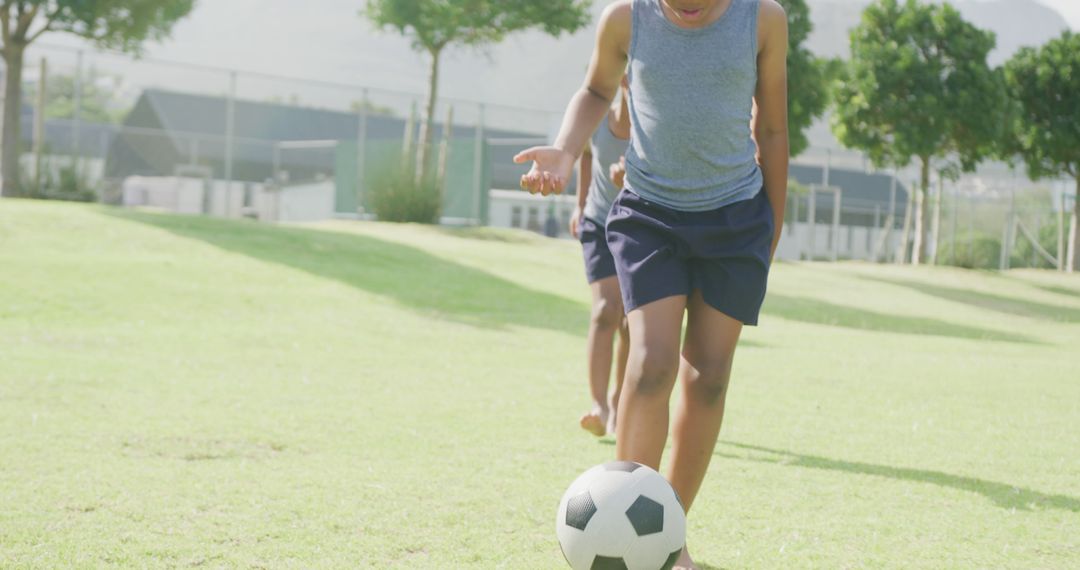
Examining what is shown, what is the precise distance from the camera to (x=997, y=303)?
2297 centimetres

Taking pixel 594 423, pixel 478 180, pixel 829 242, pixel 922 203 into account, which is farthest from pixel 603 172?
pixel 829 242

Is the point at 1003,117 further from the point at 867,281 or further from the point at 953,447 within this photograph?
the point at 953,447

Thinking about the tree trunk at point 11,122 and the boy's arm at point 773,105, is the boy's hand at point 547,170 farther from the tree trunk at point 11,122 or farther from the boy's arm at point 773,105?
the tree trunk at point 11,122

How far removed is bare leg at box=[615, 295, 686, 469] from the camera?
3.43 meters

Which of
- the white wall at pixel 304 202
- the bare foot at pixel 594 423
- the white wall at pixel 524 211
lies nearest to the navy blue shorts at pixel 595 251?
the bare foot at pixel 594 423

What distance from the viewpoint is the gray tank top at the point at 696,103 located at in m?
3.45

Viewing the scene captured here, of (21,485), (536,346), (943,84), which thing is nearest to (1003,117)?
(943,84)

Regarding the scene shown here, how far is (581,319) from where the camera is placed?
576 inches

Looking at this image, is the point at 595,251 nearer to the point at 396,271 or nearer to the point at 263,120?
the point at 396,271

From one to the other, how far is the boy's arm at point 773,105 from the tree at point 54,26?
1832cm

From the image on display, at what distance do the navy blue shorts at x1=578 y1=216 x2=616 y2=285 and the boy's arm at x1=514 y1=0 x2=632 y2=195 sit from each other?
4.95ft

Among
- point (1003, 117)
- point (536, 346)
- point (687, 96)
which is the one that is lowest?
Result: point (536, 346)

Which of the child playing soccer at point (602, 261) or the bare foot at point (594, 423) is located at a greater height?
the child playing soccer at point (602, 261)

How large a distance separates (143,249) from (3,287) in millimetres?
3666
